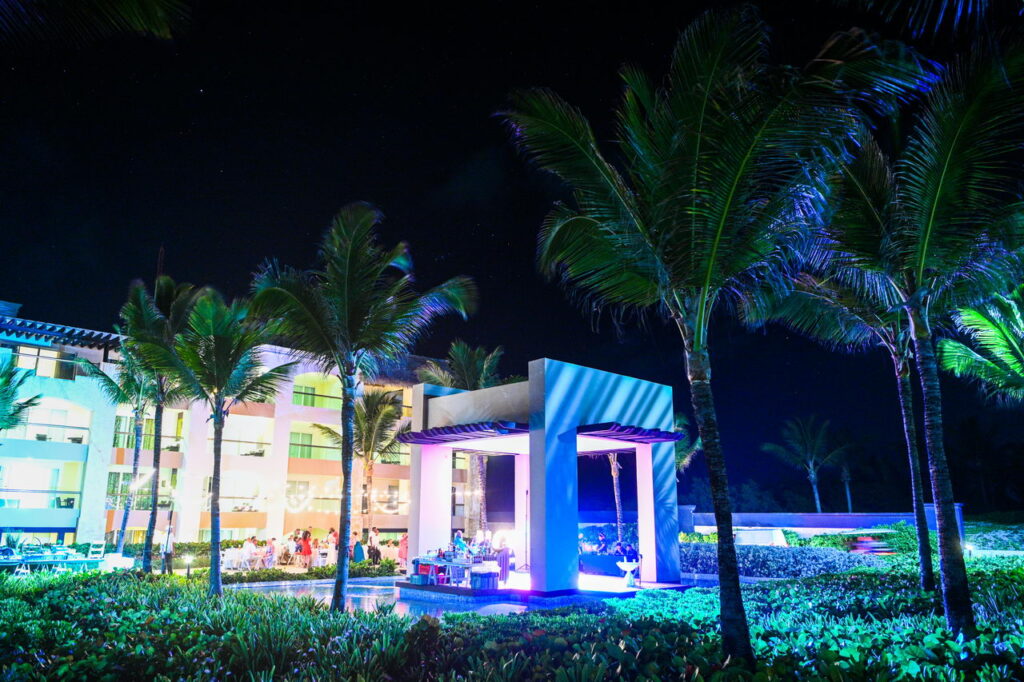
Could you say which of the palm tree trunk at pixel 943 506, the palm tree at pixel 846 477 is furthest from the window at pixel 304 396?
the palm tree at pixel 846 477

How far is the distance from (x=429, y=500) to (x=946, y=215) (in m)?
13.1

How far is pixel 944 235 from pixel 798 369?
39.6m

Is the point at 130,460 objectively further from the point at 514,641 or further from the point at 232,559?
the point at 514,641

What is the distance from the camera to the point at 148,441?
31.2 meters

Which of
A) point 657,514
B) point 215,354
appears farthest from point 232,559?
point 657,514

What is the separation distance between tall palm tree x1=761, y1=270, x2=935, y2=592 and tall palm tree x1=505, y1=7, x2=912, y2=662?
144 cm

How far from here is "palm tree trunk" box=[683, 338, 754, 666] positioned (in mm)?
6219

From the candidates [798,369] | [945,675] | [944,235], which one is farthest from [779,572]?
[798,369]

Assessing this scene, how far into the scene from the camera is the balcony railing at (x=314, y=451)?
37.0 m

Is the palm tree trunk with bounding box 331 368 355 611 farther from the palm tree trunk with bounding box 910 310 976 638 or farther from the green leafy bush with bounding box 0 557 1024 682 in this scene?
the palm tree trunk with bounding box 910 310 976 638

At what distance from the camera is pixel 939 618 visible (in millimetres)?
8141

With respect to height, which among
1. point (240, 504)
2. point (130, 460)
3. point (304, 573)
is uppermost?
point (130, 460)

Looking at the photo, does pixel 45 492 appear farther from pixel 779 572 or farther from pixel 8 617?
pixel 779 572

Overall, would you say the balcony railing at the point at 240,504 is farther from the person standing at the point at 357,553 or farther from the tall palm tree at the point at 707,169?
the tall palm tree at the point at 707,169
